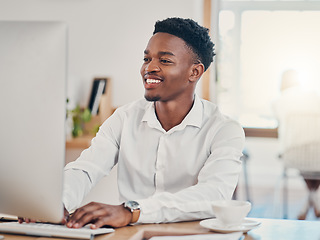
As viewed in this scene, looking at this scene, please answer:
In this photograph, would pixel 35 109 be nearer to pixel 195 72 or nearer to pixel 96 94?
pixel 195 72

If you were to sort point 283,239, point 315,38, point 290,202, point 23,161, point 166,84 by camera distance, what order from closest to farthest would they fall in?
point 23,161 → point 283,239 → point 166,84 → point 290,202 → point 315,38

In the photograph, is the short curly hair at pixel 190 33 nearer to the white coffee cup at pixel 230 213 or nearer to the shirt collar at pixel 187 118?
the shirt collar at pixel 187 118

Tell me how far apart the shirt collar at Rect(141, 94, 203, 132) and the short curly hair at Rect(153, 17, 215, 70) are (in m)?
0.16

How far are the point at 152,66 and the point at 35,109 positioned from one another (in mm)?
737

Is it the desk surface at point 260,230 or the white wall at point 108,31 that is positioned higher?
the white wall at point 108,31

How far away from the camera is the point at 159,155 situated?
1705 millimetres

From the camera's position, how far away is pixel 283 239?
1.19 meters

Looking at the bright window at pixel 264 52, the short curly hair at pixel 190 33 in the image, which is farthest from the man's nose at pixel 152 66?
the bright window at pixel 264 52

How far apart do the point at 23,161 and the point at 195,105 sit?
852 millimetres

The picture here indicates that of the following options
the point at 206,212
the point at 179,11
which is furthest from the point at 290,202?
A: the point at 206,212

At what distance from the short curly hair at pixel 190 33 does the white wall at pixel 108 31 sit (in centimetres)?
191

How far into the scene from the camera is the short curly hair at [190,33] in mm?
1726

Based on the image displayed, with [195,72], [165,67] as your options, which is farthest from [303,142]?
[165,67]

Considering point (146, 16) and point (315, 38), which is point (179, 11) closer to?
point (146, 16)
